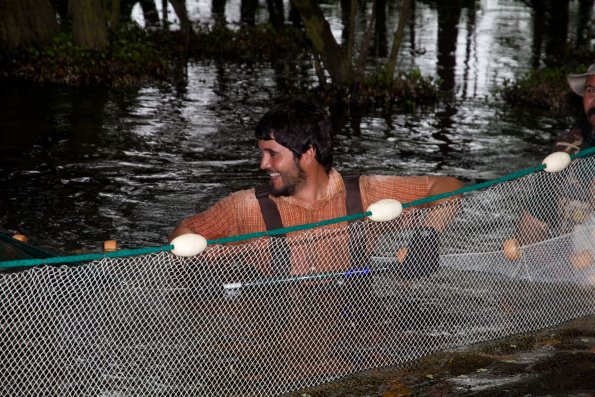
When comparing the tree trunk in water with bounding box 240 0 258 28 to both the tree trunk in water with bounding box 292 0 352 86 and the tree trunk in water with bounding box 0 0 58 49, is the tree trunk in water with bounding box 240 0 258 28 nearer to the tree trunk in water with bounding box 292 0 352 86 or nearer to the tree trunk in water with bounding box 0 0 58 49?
the tree trunk in water with bounding box 0 0 58 49

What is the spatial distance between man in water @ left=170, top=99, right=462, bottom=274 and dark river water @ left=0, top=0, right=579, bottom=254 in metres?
2.96

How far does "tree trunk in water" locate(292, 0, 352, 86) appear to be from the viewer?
55.4ft

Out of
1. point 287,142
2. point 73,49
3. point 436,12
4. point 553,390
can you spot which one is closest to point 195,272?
point 287,142

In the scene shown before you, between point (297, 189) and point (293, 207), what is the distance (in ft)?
0.48

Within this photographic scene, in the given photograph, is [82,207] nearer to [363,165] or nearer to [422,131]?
[363,165]

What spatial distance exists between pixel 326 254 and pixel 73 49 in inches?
563

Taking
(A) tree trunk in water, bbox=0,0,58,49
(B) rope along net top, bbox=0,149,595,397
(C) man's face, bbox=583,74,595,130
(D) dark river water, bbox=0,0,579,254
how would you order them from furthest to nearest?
(A) tree trunk in water, bbox=0,0,58,49
(D) dark river water, bbox=0,0,579,254
(C) man's face, bbox=583,74,595,130
(B) rope along net top, bbox=0,149,595,397

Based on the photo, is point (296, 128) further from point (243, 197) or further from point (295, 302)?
point (295, 302)

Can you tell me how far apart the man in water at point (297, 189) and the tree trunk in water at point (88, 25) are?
44.9ft

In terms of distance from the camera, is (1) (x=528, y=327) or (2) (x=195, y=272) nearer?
(2) (x=195, y=272)

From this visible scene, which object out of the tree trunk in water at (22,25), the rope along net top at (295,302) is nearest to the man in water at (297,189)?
the rope along net top at (295,302)

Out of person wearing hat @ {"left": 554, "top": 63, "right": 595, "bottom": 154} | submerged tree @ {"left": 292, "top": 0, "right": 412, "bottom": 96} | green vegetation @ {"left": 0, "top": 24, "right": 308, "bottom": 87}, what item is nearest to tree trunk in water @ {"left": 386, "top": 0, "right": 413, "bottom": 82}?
submerged tree @ {"left": 292, "top": 0, "right": 412, "bottom": 96}

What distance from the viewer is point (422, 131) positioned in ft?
50.3

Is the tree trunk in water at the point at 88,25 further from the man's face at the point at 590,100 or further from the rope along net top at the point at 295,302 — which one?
the rope along net top at the point at 295,302
